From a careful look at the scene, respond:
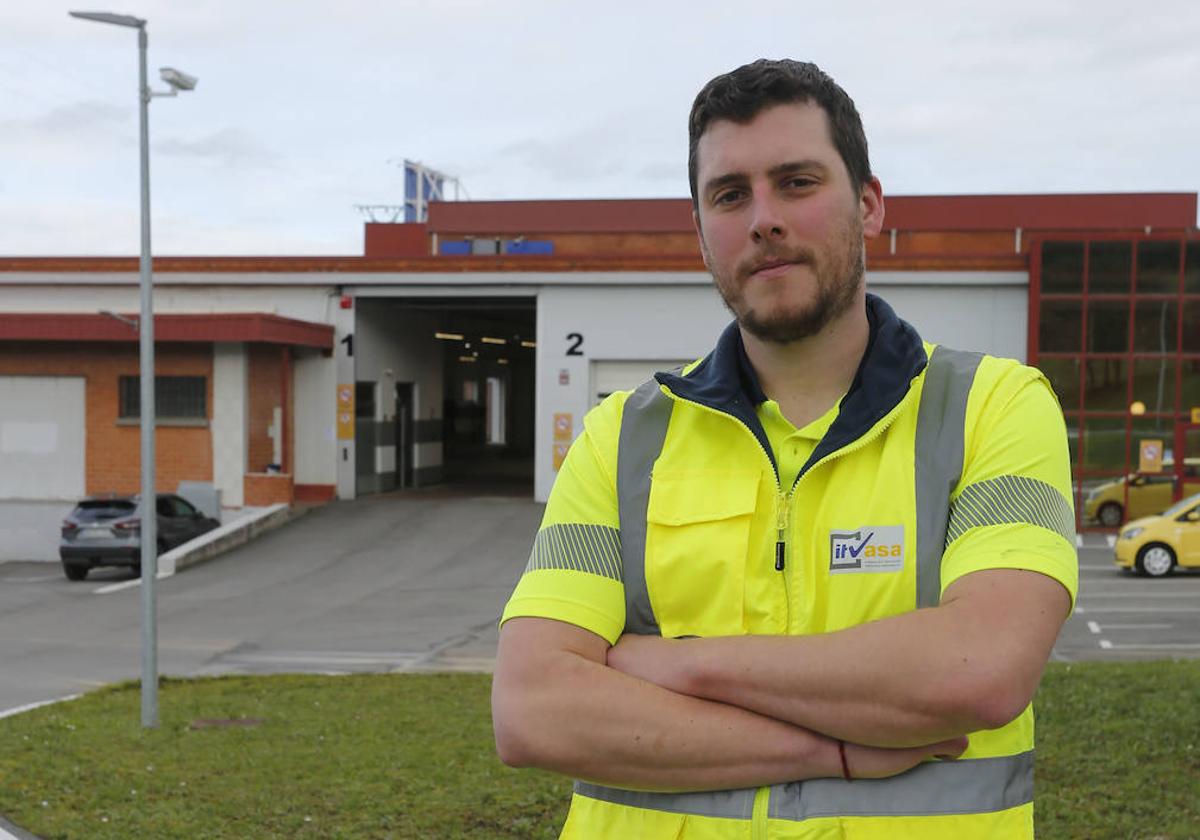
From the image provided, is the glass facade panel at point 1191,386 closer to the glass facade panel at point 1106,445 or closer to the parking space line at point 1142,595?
the glass facade panel at point 1106,445

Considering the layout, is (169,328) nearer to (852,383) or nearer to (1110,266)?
(1110,266)

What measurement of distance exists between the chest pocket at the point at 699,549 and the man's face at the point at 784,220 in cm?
30

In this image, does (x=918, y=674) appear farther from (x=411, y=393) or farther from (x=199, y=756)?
(x=411, y=393)

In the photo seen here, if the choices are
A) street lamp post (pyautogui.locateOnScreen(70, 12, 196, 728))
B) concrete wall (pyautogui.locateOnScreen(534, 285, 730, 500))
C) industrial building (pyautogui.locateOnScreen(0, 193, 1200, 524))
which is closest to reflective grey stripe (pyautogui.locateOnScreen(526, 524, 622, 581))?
street lamp post (pyautogui.locateOnScreen(70, 12, 196, 728))

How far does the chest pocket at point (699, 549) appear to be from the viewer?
93.0 inches

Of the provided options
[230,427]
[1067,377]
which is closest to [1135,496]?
[1067,377]

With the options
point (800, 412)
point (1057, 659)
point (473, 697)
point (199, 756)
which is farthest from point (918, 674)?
point (1057, 659)

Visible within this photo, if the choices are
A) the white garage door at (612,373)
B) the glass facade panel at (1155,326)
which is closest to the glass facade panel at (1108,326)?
the glass facade panel at (1155,326)

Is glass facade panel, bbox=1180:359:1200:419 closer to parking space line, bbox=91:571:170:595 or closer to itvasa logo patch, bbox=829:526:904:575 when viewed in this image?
parking space line, bbox=91:571:170:595

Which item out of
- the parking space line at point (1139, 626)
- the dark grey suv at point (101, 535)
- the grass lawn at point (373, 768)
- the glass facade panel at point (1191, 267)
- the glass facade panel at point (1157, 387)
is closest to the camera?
the grass lawn at point (373, 768)

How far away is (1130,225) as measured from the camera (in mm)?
53719

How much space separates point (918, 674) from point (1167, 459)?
106ft

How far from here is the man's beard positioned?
243 centimetres

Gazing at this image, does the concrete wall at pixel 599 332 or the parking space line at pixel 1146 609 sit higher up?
the concrete wall at pixel 599 332
